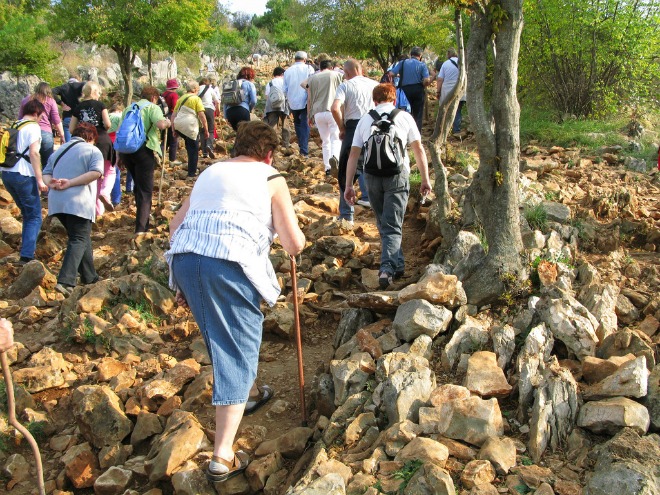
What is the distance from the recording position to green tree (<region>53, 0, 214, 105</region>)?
1722 centimetres

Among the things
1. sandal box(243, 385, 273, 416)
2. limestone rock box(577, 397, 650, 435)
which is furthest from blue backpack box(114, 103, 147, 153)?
limestone rock box(577, 397, 650, 435)

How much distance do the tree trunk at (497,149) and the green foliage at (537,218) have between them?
931mm

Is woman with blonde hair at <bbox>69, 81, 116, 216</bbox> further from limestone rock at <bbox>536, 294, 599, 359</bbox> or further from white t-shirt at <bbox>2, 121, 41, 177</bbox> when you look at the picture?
limestone rock at <bbox>536, 294, 599, 359</bbox>

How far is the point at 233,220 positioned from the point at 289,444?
4.49ft

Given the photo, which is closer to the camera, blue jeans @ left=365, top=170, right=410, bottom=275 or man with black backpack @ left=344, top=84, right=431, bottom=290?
man with black backpack @ left=344, top=84, right=431, bottom=290

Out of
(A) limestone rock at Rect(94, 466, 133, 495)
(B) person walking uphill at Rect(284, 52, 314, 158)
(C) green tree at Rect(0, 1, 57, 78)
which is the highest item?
(C) green tree at Rect(0, 1, 57, 78)

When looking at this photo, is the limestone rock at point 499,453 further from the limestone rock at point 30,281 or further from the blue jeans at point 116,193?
the blue jeans at point 116,193

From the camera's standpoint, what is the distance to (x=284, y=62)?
115ft

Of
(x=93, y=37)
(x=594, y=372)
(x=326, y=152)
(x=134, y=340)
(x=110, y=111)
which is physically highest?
(x=93, y=37)

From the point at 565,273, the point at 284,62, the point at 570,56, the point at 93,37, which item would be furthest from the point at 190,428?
the point at 284,62

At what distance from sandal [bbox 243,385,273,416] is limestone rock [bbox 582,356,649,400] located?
2044 mm

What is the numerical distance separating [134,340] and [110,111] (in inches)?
179

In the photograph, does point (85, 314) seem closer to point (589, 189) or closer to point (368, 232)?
point (368, 232)

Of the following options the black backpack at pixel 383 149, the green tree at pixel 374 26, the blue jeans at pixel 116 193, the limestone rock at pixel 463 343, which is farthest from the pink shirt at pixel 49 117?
the green tree at pixel 374 26
